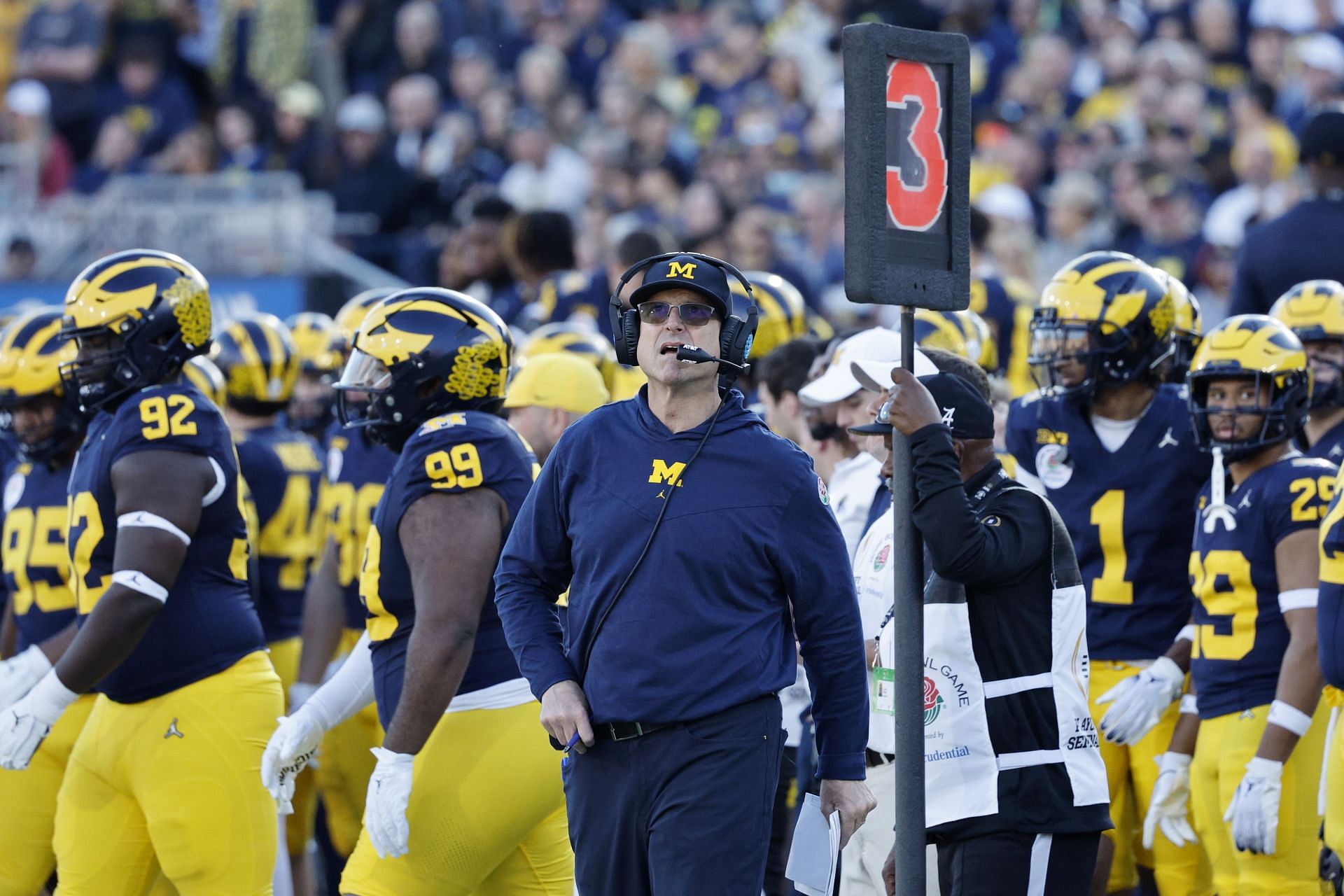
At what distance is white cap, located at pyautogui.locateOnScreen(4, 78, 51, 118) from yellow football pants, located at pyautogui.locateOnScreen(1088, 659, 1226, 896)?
1177cm

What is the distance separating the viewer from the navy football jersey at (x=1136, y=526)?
648 centimetres

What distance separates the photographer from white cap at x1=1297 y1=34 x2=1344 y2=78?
12750 millimetres

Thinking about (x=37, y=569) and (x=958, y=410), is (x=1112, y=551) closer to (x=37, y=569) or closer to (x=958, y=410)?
(x=958, y=410)

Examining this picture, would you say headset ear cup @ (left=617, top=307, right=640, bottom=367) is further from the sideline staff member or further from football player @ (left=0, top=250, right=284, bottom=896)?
football player @ (left=0, top=250, right=284, bottom=896)

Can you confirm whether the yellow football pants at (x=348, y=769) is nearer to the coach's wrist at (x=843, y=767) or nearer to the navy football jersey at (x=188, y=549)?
the navy football jersey at (x=188, y=549)

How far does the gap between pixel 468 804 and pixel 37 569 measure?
2.00 metres

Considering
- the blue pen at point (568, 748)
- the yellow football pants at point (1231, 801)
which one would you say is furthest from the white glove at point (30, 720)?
the yellow football pants at point (1231, 801)

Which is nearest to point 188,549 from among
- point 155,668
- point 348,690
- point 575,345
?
point 155,668

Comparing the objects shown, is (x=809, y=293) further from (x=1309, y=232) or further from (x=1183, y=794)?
(x=1183, y=794)

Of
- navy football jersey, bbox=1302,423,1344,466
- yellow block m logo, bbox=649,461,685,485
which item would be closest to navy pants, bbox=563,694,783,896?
yellow block m logo, bbox=649,461,685,485

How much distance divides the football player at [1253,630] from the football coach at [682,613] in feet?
6.20

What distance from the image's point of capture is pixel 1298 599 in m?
5.71

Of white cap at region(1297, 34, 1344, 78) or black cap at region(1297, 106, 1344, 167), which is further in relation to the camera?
white cap at region(1297, 34, 1344, 78)

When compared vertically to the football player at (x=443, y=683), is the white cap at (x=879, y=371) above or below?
above
